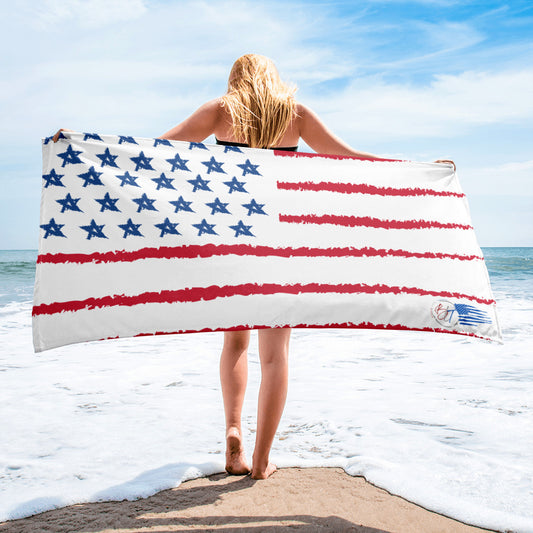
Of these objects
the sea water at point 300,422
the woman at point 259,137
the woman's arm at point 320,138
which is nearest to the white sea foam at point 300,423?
the sea water at point 300,422

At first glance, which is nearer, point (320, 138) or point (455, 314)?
point (455, 314)

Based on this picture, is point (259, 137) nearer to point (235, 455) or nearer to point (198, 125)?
point (198, 125)

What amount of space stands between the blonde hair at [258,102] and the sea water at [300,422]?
148 centimetres

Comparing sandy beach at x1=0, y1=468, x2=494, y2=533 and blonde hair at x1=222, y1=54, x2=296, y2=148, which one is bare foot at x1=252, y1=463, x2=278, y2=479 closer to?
sandy beach at x1=0, y1=468, x2=494, y2=533

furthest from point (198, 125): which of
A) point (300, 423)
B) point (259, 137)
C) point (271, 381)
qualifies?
point (300, 423)

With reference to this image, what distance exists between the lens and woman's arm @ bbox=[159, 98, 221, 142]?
207 centimetres

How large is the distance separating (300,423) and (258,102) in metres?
1.80

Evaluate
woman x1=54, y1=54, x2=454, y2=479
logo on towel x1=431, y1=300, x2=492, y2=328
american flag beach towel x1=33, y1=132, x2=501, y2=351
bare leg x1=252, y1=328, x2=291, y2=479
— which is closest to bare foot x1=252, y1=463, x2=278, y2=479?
woman x1=54, y1=54, x2=454, y2=479

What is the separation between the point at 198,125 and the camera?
6.86ft

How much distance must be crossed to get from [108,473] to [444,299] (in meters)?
1.69

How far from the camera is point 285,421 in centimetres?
292

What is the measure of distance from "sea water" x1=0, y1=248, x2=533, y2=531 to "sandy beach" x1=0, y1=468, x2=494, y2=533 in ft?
0.27

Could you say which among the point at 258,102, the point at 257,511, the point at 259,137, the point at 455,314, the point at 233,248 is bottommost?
the point at 257,511

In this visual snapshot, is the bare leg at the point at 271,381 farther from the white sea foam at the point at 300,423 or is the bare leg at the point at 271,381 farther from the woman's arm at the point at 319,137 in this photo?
the woman's arm at the point at 319,137
